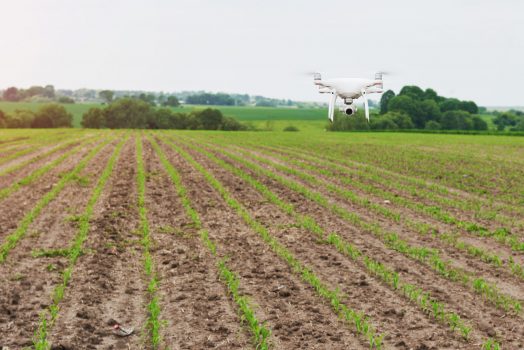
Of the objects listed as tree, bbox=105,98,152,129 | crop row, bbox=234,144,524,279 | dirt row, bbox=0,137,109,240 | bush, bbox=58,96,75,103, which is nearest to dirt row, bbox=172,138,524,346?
crop row, bbox=234,144,524,279

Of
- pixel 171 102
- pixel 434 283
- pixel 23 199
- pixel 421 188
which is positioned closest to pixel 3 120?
pixel 171 102

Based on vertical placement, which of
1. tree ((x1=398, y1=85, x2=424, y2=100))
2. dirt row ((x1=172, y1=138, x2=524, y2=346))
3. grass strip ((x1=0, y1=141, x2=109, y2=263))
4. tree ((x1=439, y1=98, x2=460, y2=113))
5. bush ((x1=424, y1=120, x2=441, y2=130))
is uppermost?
A: tree ((x1=398, y1=85, x2=424, y2=100))

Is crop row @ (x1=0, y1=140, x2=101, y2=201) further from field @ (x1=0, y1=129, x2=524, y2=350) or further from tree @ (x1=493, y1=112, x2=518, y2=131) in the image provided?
tree @ (x1=493, y1=112, x2=518, y2=131)

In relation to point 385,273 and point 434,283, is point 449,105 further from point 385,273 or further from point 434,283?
point 434,283

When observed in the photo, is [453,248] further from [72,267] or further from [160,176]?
[160,176]

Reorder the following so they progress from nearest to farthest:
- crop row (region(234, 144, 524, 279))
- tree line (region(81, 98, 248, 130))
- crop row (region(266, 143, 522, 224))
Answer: crop row (region(234, 144, 524, 279)) → crop row (region(266, 143, 522, 224)) → tree line (region(81, 98, 248, 130))

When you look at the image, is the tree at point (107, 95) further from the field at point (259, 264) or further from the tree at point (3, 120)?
the field at point (259, 264)

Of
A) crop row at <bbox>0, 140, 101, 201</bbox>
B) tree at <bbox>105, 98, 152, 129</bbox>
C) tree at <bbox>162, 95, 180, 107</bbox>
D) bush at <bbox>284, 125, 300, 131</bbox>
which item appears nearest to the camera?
crop row at <bbox>0, 140, 101, 201</bbox>
